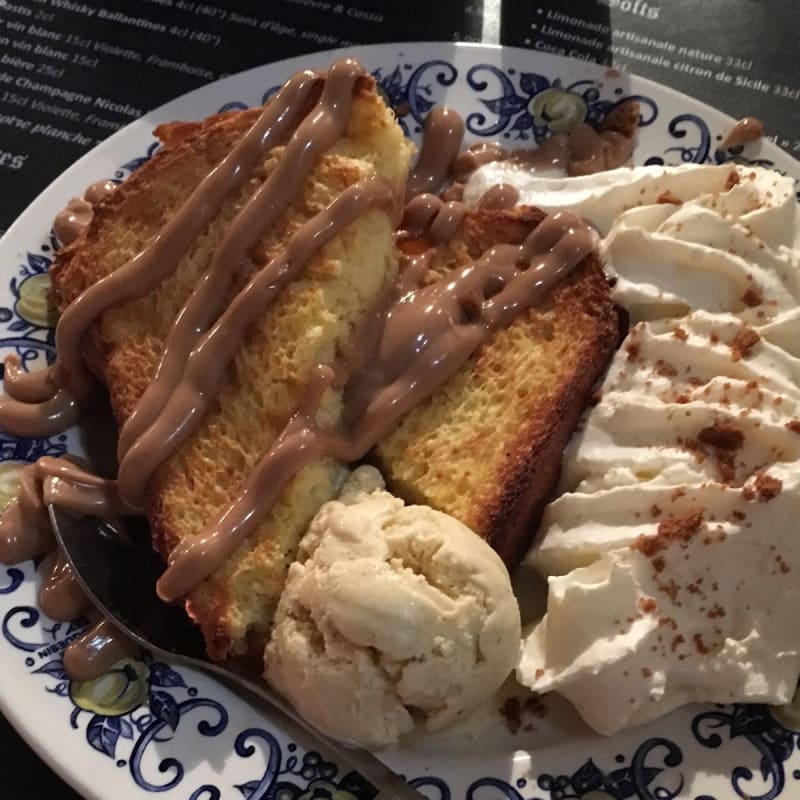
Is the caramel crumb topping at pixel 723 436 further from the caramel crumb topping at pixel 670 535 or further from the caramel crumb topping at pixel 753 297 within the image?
the caramel crumb topping at pixel 753 297

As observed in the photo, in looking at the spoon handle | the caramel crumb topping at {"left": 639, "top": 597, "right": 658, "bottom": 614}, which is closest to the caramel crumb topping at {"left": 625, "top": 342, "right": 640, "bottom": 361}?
the caramel crumb topping at {"left": 639, "top": 597, "right": 658, "bottom": 614}

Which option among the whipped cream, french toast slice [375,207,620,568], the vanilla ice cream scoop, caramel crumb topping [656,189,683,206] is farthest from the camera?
A: caramel crumb topping [656,189,683,206]

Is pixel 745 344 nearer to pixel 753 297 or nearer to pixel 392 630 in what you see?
pixel 753 297

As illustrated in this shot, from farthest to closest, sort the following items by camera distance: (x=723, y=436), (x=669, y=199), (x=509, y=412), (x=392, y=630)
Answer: (x=669, y=199)
(x=509, y=412)
(x=723, y=436)
(x=392, y=630)

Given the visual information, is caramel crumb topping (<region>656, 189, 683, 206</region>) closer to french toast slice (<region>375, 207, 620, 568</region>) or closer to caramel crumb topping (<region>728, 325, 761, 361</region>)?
french toast slice (<region>375, 207, 620, 568</region>)

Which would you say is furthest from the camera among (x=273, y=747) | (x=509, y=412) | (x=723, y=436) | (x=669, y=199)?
(x=669, y=199)

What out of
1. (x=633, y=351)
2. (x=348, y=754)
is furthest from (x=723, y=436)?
(x=348, y=754)
